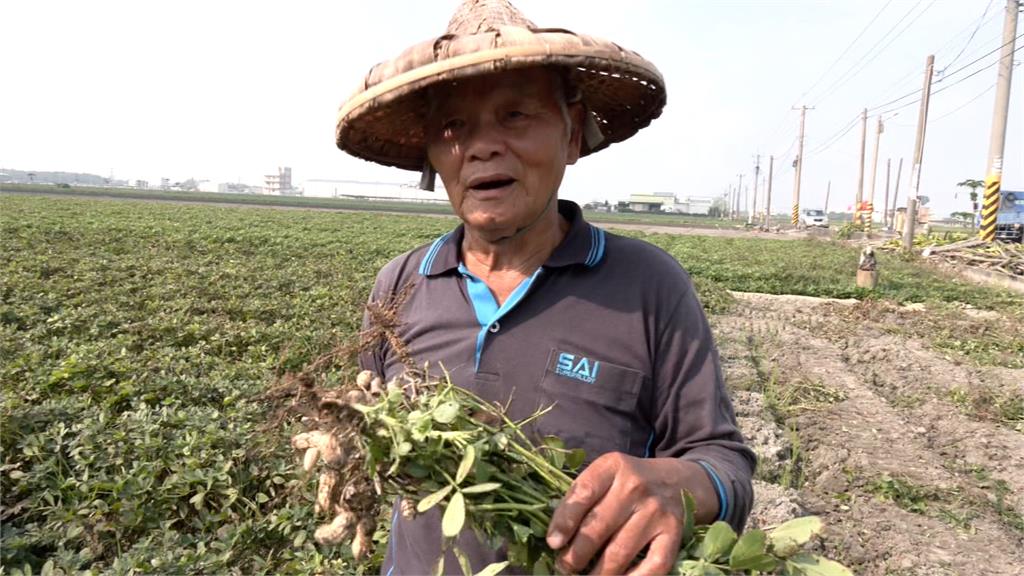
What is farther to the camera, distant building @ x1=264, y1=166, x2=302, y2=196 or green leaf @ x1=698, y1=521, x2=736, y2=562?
distant building @ x1=264, y1=166, x2=302, y2=196

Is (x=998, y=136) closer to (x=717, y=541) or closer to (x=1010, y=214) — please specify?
(x=1010, y=214)

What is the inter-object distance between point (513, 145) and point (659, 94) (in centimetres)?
49

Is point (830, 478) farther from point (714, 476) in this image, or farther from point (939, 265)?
point (939, 265)

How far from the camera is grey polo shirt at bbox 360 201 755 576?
125cm

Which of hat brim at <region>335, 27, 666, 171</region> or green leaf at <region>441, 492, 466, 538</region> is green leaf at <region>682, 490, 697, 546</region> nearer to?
green leaf at <region>441, 492, 466, 538</region>

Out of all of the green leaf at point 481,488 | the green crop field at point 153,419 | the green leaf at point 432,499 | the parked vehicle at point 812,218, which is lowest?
the green crop field at point 153,419

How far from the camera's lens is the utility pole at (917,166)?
16953mm

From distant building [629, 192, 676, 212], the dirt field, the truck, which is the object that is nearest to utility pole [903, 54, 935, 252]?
the truck

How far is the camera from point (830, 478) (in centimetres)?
379

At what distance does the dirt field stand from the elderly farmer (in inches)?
86.2

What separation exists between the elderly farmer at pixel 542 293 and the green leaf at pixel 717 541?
3.5 inches

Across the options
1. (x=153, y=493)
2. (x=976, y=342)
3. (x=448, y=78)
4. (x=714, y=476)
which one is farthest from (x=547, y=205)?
(x=976, y=342)

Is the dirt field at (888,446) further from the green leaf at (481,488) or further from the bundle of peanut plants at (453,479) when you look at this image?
the green leaf at (481,488)


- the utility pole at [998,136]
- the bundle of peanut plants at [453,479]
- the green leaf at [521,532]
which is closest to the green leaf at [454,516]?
the bundle of peanut plants at [453,479]
